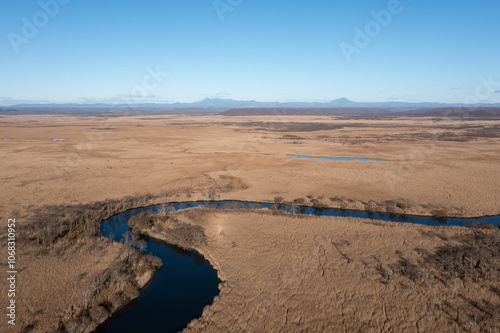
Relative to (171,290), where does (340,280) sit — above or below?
above

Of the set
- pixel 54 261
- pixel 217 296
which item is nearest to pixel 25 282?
pixel 54 261

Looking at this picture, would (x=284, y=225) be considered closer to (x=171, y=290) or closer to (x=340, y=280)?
(x=340, y=280)

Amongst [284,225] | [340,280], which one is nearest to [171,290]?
[340,280]

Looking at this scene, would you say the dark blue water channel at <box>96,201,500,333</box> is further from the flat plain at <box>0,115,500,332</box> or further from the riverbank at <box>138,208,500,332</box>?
the flat plain at <box>0,115,500,332</box>

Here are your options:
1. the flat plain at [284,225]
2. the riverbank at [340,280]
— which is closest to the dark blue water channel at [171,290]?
the riverbank at [340,280]

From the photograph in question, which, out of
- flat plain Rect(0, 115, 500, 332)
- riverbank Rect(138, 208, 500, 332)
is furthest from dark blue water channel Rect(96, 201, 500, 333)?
flat plain Rect(0, 115, 500, 332)

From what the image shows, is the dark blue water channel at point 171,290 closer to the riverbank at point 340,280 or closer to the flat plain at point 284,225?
the riverbank at point 340,280

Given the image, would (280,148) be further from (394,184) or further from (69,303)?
(69,303)

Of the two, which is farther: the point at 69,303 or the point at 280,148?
the point at 280,148

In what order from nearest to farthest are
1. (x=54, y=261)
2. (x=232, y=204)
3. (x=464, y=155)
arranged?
(x=54, y=261) → (x=232, y=204) → (x=464, y=155)
